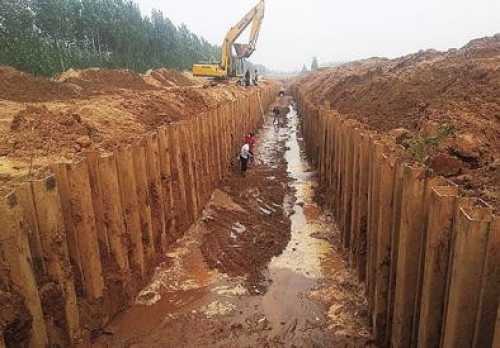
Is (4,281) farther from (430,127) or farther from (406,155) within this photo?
(430,127)

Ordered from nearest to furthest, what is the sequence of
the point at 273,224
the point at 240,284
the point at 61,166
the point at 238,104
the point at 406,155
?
the point at 61,166 → the point at 406,155 → the point at 240,284 → the point at 273,224 → the point at 238,104

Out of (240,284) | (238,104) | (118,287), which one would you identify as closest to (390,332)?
(240,284)

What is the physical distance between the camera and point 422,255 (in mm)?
3662

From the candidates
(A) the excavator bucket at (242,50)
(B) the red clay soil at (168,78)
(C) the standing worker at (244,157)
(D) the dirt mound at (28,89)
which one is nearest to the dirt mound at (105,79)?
(D) the dirt mound at (28,89)

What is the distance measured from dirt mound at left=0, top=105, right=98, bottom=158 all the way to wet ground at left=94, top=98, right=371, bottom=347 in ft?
8.95

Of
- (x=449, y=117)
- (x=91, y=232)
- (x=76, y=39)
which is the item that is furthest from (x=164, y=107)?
(x=76, y=39)

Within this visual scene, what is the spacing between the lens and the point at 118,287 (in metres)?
5.30

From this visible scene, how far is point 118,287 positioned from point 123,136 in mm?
4701

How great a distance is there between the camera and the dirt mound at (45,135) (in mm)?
7145

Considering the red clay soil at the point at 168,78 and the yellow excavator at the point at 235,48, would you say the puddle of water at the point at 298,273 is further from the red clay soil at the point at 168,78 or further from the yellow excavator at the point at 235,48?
the red clay soil at the point at 168,78

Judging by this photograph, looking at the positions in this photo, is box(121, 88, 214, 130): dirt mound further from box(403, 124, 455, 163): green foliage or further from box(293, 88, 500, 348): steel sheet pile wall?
box(403, 124, 455, 163): green foliage

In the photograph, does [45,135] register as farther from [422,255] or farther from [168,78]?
[168,78]

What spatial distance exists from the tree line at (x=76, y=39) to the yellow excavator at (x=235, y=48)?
10.3 meters

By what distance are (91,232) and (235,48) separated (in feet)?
82.4
